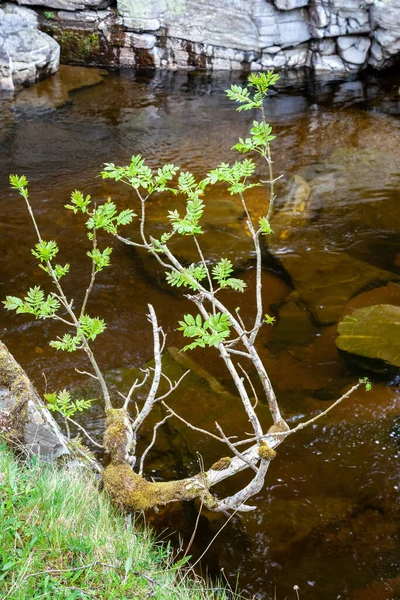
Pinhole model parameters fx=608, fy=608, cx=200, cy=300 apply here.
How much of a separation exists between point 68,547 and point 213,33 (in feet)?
39.2

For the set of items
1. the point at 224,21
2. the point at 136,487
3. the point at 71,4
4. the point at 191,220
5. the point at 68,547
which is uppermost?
the point at 71,4

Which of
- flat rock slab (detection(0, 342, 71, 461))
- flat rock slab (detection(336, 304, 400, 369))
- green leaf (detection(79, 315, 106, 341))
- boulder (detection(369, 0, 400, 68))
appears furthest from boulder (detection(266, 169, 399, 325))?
boulder (detection(369, 0, 400, 68))

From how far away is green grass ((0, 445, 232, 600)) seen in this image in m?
2.47

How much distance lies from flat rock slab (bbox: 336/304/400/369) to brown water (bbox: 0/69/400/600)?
0.63ft

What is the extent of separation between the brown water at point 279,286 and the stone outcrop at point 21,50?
1.45 feet

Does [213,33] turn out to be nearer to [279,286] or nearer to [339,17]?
[339,17]

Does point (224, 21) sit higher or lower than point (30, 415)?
higher

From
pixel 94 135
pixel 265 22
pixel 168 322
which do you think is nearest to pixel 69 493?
pixel 168 322

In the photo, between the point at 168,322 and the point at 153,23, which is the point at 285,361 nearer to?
the point at 168,322

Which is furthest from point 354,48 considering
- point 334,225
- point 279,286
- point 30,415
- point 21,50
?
point 30,415

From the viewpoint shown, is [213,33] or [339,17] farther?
[213,33]

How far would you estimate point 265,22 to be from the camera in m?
12.4

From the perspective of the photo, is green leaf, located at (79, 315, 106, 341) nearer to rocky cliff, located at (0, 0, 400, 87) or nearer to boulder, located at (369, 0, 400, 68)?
rocky cliff, located at (0, 0, 400, 87)

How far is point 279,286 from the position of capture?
634 cm
